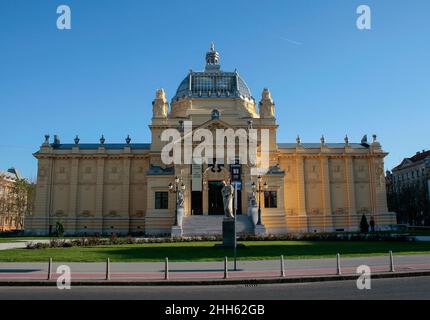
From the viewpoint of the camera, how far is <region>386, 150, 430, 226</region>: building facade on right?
93.1 metres

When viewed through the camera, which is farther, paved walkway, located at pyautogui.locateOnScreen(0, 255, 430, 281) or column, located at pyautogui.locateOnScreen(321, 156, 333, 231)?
column, located at pyautogui.locateOnScreen(321, 156, 333, 231)

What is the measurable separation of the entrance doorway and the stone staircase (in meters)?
3.44

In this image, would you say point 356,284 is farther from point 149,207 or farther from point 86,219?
point 86,219

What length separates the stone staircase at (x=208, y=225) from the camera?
52.0m

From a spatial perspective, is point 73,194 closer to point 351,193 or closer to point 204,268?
point 351,193

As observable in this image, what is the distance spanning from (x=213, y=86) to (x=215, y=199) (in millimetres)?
25084

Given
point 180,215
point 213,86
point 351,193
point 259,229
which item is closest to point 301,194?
point 351,193

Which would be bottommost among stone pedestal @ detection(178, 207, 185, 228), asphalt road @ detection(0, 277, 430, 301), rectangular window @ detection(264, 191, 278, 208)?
asphalt road @ detection(0, 277, 430, 301)

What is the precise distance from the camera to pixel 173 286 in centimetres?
1675

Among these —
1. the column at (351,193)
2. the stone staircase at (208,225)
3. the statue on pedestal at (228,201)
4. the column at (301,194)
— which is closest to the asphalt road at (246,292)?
the statue on pedestal at (228,201)

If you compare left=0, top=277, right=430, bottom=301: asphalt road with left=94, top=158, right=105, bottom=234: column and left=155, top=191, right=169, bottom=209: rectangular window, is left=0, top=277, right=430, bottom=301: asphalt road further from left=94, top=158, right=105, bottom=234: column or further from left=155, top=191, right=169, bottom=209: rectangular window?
left=94, top=158, right=105, bottom=234: column

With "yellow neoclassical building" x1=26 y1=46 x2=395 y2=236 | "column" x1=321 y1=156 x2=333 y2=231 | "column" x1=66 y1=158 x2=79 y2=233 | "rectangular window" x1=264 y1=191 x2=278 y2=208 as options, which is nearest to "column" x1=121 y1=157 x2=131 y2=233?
"yellow neoclassical building" x1=26 y1=46 x2=395 y2=236

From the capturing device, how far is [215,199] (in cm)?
6069
